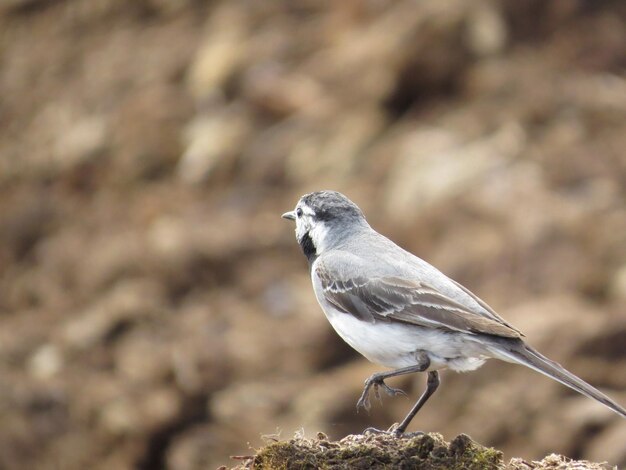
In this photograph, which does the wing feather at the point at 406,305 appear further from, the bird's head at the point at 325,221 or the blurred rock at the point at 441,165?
the blurred rock at the point at 441,165

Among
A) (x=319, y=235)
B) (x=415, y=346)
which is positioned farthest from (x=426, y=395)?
(x=319, y=235)

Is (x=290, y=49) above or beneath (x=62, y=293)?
above

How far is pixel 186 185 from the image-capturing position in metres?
23.7

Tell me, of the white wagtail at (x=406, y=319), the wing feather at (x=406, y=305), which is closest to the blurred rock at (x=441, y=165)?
the white wagtail at (x=406, y=319)

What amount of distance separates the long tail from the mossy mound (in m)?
0.85

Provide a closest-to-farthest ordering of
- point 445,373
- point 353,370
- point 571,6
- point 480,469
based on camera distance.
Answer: point 480,469 → point 445,373 → point 353,370 → point 571,6

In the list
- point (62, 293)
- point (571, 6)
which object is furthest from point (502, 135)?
point (62, 293)

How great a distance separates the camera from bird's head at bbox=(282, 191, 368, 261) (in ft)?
34.1

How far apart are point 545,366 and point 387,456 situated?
156 cm

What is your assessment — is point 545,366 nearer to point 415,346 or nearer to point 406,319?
point 415,346

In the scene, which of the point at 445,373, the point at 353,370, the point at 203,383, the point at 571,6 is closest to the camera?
the point at 445,373

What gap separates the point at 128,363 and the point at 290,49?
822 centimetres

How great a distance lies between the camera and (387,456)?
7664 mm

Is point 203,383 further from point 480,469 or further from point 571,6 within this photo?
point 480,469
